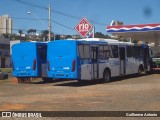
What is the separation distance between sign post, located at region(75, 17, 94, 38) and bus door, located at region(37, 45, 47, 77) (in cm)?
248

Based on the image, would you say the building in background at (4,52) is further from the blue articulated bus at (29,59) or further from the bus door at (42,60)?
the bus door at (42,60)

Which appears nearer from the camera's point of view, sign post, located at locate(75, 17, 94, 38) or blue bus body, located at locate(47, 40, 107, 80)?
Answer: blue bus body, located at locate(47, 40, 107, 80)

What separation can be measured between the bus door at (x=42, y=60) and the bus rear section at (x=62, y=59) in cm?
138

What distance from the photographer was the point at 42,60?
2300 cm

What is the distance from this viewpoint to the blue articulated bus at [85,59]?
20.2 m

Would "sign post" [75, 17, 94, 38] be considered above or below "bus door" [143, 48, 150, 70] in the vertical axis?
above

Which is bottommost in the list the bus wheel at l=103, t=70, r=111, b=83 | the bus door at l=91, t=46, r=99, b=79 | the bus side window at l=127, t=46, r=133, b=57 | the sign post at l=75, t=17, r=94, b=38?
the bus wheel at l=103, t=70, r=111, b=83

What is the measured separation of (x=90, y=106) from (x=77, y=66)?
8.06 m

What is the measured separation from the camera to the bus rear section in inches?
794

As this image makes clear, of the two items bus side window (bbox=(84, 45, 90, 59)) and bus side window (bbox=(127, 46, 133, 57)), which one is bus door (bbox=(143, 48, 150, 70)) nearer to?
bus side window (bbox=(127, 46, 133, 57))

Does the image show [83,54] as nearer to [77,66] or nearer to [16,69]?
[77,66]

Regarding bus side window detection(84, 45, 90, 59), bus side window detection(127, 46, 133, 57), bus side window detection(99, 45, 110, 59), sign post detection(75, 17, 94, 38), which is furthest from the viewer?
bus side window detection(127, 46, 133, 57)

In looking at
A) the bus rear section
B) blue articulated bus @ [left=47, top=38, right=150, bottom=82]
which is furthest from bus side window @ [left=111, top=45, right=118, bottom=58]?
the bus rear section

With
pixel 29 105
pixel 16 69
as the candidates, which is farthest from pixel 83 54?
pixel 29 105
